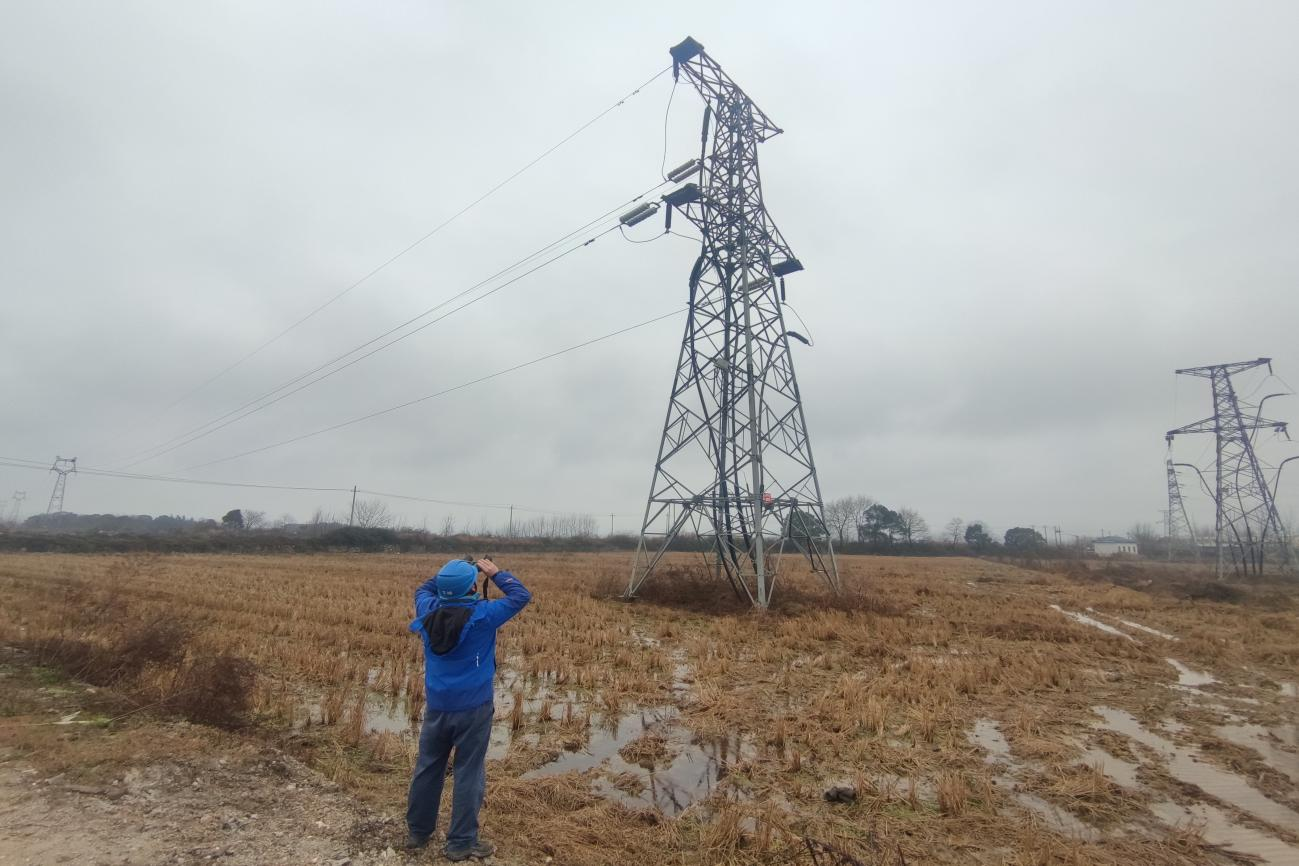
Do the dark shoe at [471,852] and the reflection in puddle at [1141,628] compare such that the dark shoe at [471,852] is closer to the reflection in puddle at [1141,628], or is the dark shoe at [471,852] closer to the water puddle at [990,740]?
the water puddle at [990,740]

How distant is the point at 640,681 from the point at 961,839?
5.37m

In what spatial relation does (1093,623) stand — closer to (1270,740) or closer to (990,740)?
(1270,740)

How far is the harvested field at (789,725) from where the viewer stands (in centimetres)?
478

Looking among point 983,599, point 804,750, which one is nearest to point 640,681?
point 804,750

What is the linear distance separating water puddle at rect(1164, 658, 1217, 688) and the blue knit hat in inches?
493

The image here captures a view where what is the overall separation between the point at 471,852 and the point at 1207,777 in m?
7.37

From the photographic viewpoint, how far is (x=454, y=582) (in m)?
4.32

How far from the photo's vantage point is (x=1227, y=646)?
13742 mm

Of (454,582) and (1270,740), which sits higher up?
(454,582)

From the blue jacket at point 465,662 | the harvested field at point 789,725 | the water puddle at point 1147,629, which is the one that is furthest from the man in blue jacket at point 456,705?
the water puddle at point 1147,629

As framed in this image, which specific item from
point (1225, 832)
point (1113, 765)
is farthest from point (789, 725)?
point (1225, 832)

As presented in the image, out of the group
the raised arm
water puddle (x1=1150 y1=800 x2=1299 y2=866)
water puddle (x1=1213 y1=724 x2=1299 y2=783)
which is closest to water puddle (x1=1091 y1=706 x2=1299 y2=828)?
water puddle (x1=1150 y1=800 x2=1299 y2=866)

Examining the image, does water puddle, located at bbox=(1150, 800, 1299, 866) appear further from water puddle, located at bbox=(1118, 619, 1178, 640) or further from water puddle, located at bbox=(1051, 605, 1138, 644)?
water puddle, located at bbox=(1118, 619, 1178, 640)

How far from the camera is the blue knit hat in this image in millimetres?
4316
